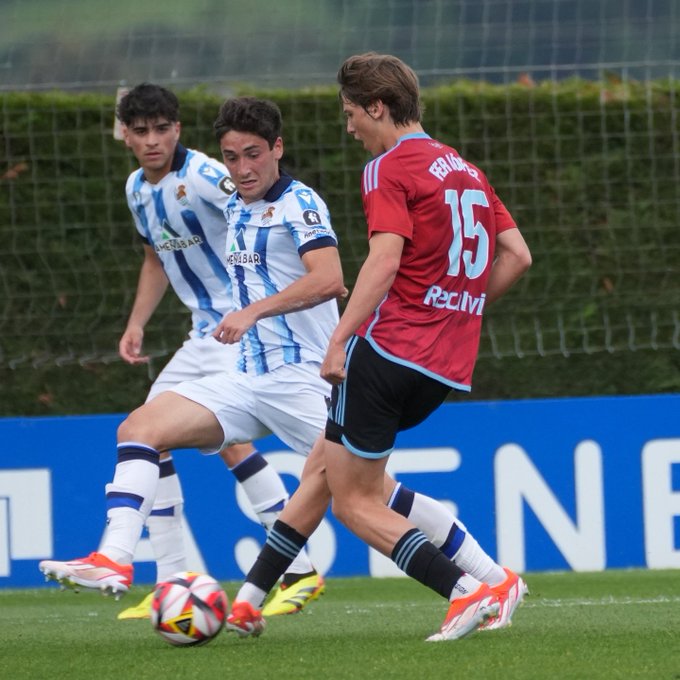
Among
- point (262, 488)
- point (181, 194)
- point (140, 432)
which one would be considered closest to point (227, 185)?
point (181, 194)


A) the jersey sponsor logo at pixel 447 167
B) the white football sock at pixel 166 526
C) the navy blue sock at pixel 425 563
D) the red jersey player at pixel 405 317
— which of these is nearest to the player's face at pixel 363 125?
the red jersey player at pixel 405 317

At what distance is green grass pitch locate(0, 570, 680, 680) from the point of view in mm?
4281

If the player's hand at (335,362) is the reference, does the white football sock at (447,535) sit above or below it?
below

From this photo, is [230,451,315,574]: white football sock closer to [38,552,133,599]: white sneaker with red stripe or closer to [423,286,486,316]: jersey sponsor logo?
A: [38,552,133,599]: white sneaker with red stripe

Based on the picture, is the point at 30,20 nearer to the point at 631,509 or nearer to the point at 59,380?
the point at 59,380

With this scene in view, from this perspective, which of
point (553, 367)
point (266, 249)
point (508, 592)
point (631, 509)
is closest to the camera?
point (508, 592)

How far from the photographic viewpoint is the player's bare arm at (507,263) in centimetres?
511

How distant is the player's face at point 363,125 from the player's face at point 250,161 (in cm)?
86

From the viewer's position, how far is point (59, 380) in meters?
8.94

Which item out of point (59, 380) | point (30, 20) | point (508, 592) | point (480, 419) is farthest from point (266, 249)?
point (30, 20)

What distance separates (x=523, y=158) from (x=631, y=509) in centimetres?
219

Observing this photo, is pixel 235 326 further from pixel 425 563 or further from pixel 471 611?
pixel 471 611

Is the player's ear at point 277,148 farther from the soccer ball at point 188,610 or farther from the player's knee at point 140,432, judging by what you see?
the soccer ball at point 188,610

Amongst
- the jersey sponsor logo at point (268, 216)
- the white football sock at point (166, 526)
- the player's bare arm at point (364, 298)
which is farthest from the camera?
the white football sock at point (166, 526)
